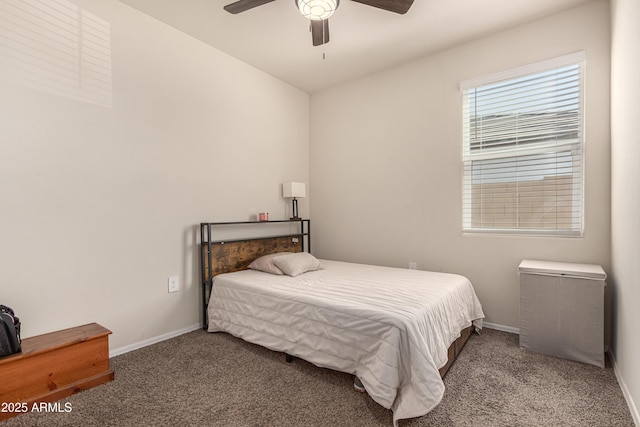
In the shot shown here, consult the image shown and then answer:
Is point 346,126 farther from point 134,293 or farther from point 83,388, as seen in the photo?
point 83,388

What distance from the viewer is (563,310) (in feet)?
7.48

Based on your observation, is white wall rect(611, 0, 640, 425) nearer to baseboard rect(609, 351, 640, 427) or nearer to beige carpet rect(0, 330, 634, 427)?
baseboard rect(609, 351, 640, 427)

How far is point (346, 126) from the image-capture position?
12.8 ft

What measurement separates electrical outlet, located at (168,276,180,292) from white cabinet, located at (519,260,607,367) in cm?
289

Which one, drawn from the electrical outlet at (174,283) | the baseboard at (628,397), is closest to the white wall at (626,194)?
the baseboard at (628,397)

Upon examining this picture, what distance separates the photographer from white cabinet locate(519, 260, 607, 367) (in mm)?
2174

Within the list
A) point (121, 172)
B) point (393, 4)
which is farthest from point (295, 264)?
point (393, 4)

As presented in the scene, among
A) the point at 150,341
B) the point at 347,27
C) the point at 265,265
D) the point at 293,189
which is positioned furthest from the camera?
the point at 293,189

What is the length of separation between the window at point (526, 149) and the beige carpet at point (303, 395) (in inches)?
45.9

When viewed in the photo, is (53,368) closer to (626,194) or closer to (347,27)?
(347,27)

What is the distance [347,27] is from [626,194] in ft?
7.74

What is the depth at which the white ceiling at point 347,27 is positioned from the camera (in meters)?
2.46

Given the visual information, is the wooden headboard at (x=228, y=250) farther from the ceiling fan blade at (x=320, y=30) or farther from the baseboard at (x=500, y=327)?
the baseboard at (x=500, y=327)

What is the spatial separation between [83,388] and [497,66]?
13.2 ft
